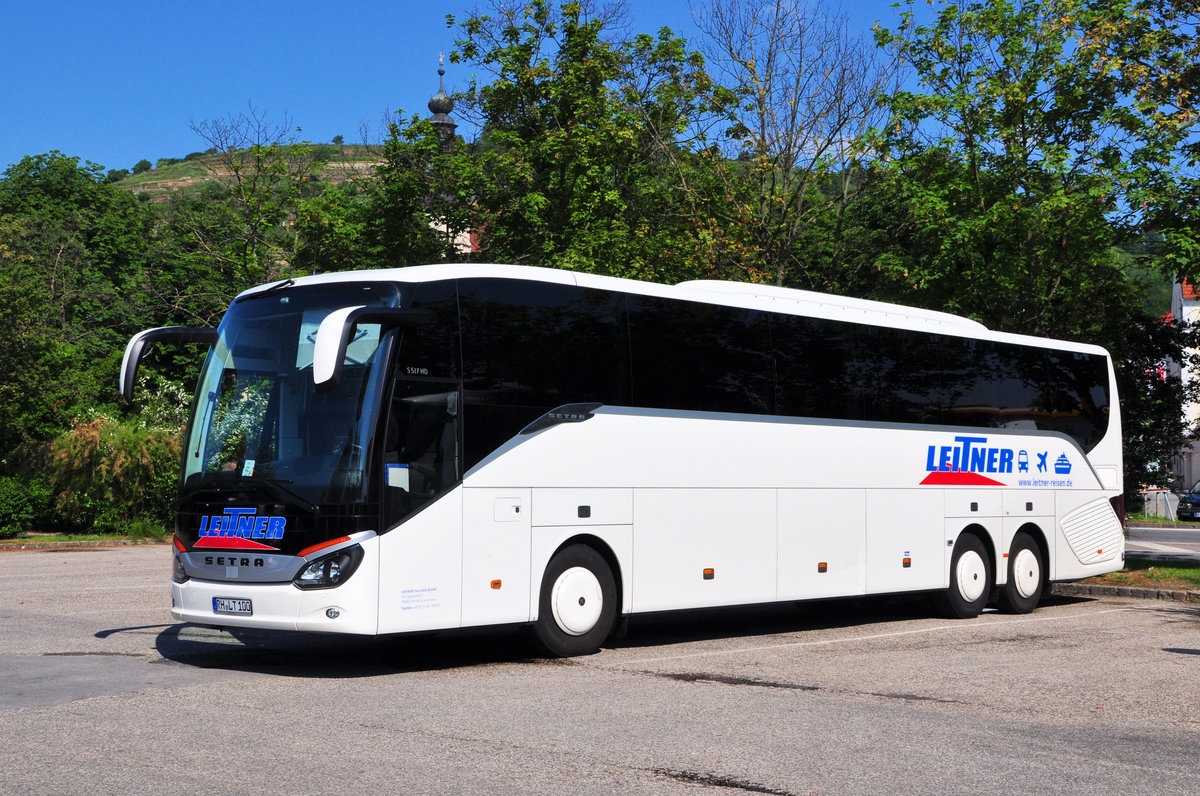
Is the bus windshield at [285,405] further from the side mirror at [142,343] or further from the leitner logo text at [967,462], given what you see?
the leitner logo text at [967,462]

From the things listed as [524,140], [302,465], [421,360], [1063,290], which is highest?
[524,140]

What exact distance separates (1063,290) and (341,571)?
2159cm

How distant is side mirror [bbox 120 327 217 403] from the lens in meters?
11.4

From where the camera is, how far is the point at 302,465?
1052 cm

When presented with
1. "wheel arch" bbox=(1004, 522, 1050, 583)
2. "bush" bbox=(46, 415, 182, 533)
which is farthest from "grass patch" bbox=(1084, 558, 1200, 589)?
"bush" bbox=(46, 415, 182, 533)

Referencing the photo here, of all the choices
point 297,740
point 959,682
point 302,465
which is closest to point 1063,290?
point 959,682

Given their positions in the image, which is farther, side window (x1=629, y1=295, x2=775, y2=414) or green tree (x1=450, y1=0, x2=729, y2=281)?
green tree (x1=450, y1=0, x2=729, y2=281)

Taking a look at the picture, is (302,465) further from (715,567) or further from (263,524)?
(715,567)

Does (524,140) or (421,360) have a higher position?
(524,140)

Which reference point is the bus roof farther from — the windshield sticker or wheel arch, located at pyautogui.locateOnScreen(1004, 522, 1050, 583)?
wheel arch, located at pyautogui.locateOnScreen(1004, 522, 1050, 583)

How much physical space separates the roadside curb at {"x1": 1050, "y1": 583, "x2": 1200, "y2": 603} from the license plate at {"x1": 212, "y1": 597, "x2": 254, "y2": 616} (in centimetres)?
1273

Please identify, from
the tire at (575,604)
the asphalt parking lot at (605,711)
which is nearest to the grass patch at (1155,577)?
the asphalt parking lot at (605,711)

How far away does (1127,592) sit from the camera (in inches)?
776

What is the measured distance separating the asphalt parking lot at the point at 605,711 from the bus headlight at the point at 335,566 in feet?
2.64
